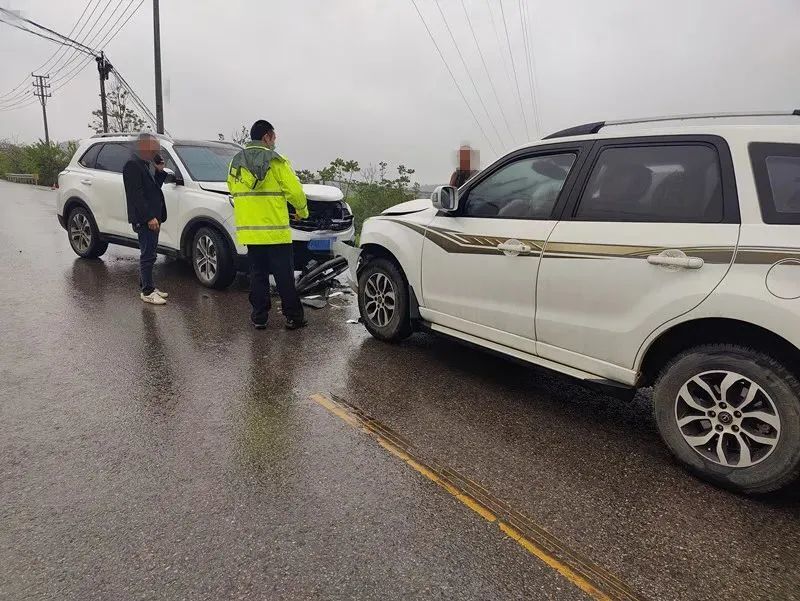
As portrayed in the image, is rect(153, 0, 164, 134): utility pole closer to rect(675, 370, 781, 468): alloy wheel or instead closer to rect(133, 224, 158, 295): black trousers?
rect(133, 224, 158, 295): black trousers

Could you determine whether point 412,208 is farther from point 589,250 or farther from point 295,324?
point 589,250

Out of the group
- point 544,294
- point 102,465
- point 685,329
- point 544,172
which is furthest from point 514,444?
point 102,465

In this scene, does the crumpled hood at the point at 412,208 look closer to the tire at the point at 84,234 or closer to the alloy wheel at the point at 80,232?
the tire at the point at 84,234

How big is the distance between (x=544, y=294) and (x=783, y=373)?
4.38 feet

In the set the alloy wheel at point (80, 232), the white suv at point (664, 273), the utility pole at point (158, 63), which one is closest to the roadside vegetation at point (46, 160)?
the utility pole at point (158, 63)

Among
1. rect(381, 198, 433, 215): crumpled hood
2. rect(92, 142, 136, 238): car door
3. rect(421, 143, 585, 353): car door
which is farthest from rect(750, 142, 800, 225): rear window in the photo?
rect(92, 142, 136, 238): car door

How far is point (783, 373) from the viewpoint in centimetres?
256

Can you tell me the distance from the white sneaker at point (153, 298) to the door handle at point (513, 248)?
13.6 feet

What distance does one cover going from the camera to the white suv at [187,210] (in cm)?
656

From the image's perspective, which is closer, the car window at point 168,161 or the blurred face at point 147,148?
the blurred face at point 147,148

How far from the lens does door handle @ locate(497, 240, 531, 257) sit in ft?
11.6

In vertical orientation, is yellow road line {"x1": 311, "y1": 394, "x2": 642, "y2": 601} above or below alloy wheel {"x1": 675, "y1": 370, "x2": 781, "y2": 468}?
below

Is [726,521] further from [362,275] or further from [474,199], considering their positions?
[362,275]

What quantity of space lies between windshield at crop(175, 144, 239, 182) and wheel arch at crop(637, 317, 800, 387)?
5.94 m
